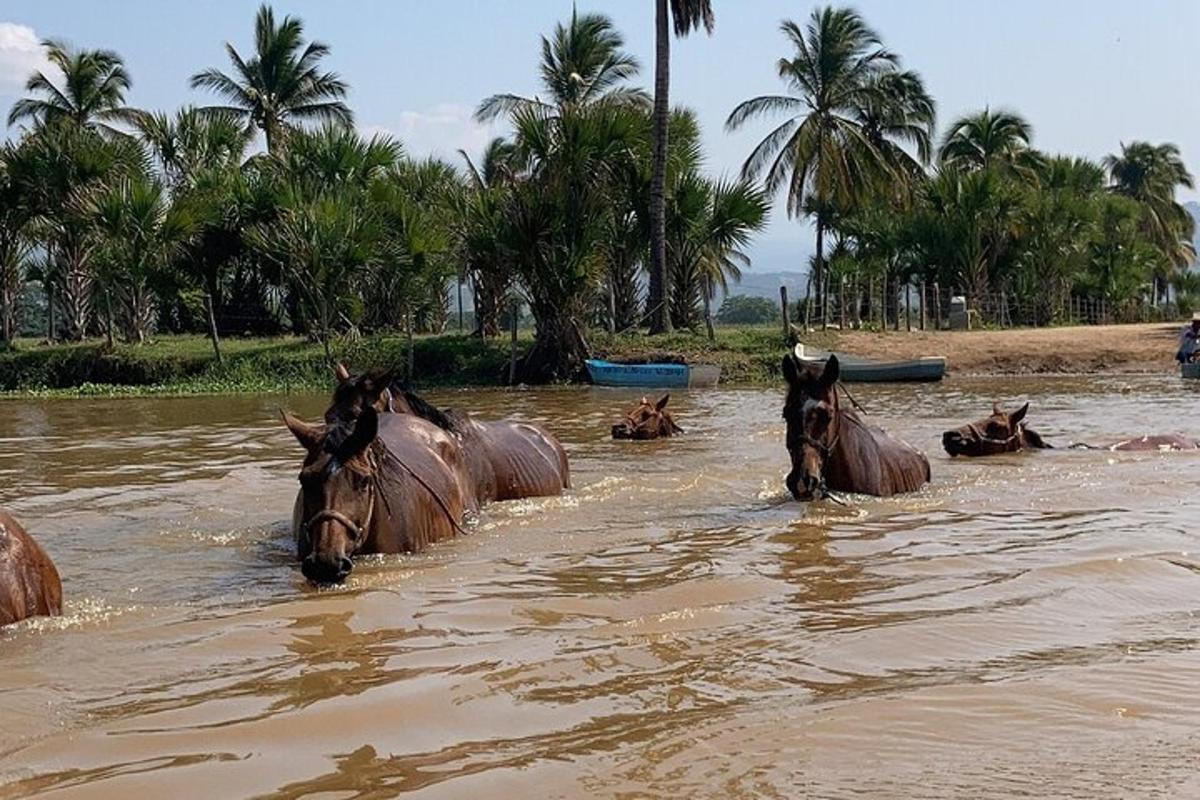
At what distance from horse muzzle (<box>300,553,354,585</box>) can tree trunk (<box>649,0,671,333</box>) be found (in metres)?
25.1

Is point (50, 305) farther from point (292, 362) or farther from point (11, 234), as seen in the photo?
point (292, 362)

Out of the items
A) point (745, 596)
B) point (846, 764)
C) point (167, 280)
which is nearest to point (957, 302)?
point (167, 280)

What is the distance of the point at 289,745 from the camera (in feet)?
14.3

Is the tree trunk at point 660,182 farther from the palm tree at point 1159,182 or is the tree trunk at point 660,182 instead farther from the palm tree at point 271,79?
the palm tree at point 1159,182

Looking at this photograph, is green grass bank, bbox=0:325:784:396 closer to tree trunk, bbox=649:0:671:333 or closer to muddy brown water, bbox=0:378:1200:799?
tree trunk, bbox=649:0:671:333

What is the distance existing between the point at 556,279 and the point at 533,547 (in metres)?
21.4

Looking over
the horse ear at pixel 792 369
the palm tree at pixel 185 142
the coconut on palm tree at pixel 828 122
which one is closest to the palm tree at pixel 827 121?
the coconut on palm tree at pixel 828 122

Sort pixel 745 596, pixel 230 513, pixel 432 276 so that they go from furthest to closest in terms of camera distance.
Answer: pixel 432 276
pixel 230 513
pixel 745 596

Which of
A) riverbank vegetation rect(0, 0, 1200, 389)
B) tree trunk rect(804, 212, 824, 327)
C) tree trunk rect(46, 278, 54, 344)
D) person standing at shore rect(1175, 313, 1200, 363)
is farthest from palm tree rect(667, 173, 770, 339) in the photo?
tree trunk rect(46, 278, 54, 344)

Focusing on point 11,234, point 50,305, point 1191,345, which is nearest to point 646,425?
point 1191,345

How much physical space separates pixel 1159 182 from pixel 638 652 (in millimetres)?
80092

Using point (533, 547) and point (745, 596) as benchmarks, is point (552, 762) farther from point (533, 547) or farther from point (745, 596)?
point (533, 547)

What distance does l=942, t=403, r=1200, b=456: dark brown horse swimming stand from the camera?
516 inches

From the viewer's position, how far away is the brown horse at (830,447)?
906 cm
